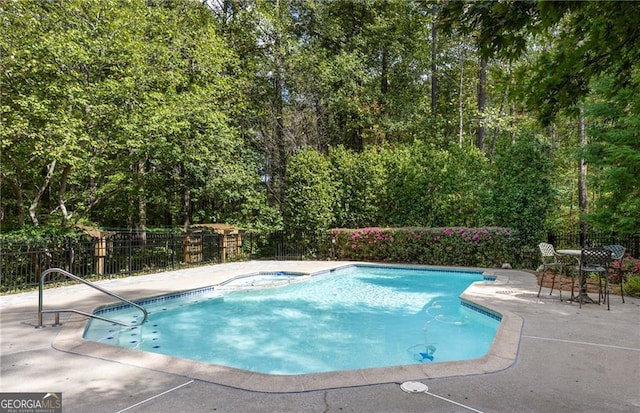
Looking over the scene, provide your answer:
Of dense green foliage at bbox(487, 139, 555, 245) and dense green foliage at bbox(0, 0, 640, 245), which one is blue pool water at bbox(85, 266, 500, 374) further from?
dense green foliage at bbox(0, 0, 640, 245)

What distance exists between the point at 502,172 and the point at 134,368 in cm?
1165

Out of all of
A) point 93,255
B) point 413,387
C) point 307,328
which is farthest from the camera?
point 93,255

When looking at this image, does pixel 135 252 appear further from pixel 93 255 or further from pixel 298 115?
pixel 298 115

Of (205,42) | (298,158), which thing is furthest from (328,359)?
(205,42)

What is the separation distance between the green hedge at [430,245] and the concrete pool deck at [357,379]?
678 cm

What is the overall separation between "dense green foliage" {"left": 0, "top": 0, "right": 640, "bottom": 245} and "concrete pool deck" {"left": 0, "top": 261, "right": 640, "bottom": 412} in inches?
85.6

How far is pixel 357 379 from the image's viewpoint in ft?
10.8

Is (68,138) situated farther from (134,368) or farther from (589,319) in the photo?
(589,319)

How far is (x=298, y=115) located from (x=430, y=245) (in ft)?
29.0

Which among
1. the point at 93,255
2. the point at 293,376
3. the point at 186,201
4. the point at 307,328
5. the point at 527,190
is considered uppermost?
the point at 527,190

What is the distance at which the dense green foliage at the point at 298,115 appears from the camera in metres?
5.28

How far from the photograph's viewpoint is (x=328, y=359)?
5.08 metres

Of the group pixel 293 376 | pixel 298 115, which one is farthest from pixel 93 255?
pixel 298 115

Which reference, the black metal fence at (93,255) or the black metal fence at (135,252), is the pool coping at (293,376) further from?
the black metal fence at (135,252)
